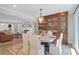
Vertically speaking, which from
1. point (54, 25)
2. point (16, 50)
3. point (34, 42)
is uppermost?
point (54, 25)

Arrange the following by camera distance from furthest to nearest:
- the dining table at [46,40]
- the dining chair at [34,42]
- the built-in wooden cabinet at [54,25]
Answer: the built-in wooden cabinet at [54,25], the dining table at [46,40], the dining chair at [34,42]

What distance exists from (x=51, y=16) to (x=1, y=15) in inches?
84.3

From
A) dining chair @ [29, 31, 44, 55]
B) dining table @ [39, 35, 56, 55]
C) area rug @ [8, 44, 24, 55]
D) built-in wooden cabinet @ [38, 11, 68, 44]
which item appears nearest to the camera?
area rug @ [8, 44, 24, 55]

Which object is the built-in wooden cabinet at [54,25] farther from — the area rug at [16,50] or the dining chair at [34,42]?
the area rug at [16,50]

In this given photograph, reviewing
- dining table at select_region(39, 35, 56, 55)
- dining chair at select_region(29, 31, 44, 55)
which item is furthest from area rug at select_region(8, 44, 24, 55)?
dining table at select_region(39, 35, 56, 55)

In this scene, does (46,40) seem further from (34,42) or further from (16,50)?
(16,50)

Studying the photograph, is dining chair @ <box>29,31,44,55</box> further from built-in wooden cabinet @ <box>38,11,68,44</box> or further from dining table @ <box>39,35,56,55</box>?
built-in wooden cabinet @ <box>38,11,68,44</box>

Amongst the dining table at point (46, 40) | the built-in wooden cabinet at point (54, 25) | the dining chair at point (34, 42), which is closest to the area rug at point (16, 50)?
the dining chair at point (34, 42)

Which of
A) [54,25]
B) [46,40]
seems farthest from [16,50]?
[54,25]

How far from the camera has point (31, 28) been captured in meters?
3.47

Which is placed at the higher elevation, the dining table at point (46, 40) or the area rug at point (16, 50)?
the dining table at point (46, 40)

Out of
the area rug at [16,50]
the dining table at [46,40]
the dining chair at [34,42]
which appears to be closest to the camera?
the area rug at [16,50]
